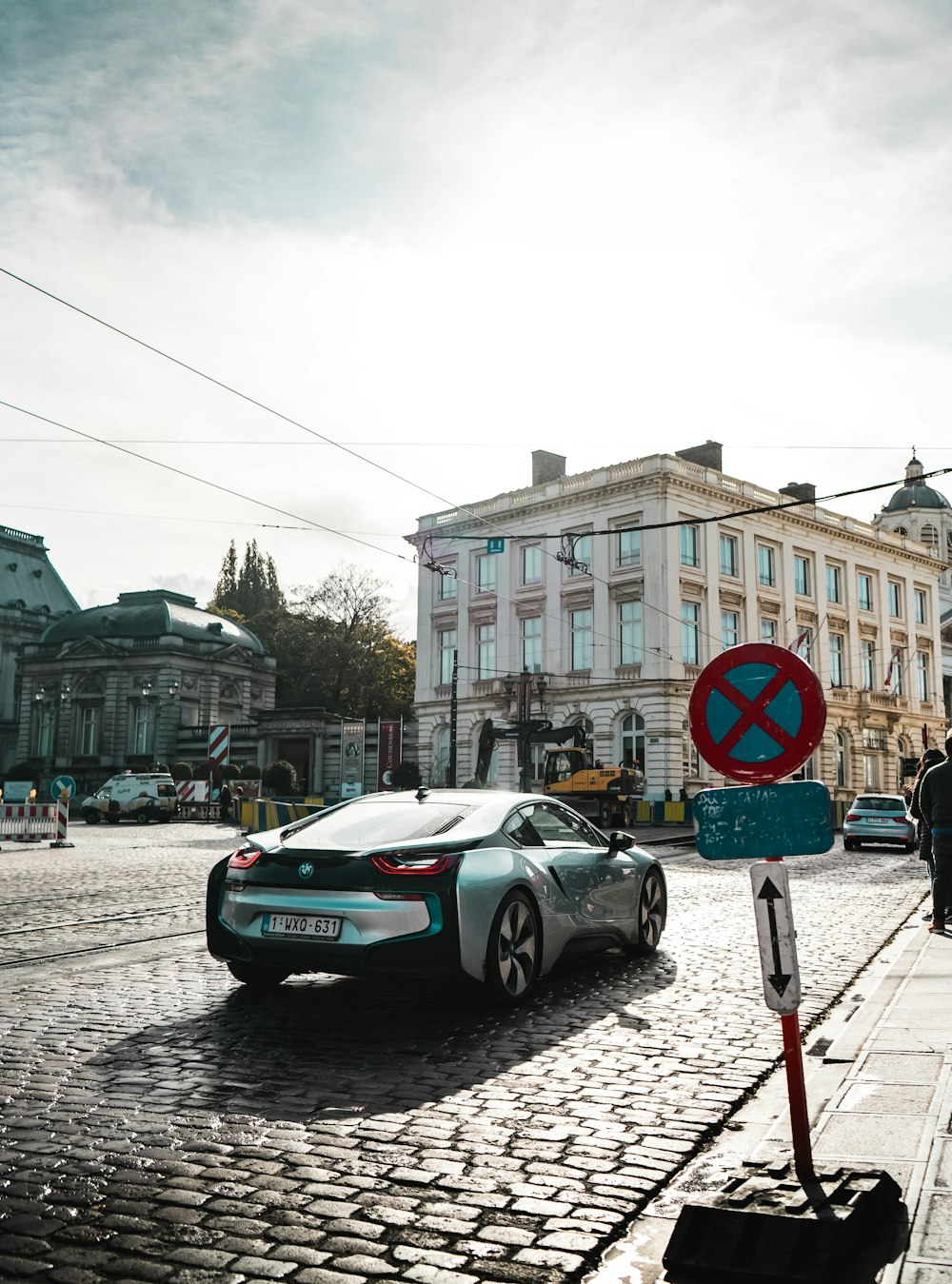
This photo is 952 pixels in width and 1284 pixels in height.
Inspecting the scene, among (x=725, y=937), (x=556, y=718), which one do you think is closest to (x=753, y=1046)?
(x=725, y=937)

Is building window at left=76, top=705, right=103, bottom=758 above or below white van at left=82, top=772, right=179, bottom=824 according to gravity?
above

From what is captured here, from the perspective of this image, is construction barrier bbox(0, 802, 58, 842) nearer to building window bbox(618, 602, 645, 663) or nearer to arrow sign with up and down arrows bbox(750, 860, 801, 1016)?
arrow sign with up and down arrows bbox(750, 860, 801, 1016)

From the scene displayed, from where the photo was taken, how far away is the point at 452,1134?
472 cm

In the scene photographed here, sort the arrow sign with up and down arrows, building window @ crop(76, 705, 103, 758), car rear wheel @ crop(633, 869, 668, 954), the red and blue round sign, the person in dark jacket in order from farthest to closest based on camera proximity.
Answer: building window @ crop(76, 705, 103, 758), the person in dark jacket, car rear wheel @ crop(633, 869, 668, 954), the red and blue round sign, the arrow sign with up and down arrows

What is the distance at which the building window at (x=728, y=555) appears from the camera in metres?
55.0

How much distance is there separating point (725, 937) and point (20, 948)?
607cm

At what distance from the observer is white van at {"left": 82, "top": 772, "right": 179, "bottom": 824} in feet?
145

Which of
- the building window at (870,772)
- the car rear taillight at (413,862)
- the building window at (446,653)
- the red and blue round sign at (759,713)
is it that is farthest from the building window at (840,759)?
the red and blue round sign at (759,713)

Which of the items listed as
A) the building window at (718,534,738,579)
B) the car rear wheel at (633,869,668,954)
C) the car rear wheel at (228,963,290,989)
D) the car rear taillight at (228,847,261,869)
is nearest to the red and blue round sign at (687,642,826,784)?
the car rear taillight at (228,847,261,869)

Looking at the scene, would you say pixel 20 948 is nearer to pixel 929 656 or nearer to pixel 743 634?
pixel 743 634

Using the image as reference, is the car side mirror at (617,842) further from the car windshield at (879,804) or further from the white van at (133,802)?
the white van at (133,802)

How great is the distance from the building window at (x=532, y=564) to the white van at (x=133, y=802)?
66.9 ft

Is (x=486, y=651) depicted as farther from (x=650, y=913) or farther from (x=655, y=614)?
(x=650, y=913)

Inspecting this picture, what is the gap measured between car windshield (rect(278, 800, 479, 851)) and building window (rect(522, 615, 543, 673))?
47.5m
